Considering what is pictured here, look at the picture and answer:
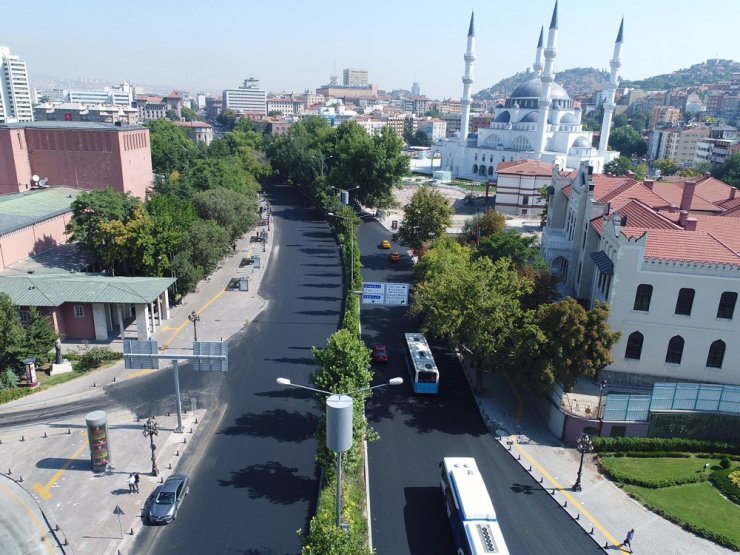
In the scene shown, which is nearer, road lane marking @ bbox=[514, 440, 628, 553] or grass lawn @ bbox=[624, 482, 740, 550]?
road lane marking @ bbox=[514, 440, 628, 553]

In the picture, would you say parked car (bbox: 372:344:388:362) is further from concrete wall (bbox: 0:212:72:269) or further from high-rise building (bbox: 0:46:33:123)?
high-rise building (bbox: 0:46:33:123)

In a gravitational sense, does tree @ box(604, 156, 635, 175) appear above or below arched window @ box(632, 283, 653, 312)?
above

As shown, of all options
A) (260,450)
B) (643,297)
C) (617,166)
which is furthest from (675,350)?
(617,166)

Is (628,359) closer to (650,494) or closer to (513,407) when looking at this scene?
(513,407)

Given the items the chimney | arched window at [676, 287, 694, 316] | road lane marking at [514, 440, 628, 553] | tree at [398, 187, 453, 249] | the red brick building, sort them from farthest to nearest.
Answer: the red brick building → tree at [398, 187, 453, 249] → the chimney → arched window at [676, 287, 694, 316] → road lane marking at [514, 440, 628, 553]

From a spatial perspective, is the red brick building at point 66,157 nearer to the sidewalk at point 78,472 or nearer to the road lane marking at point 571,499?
the sidewalk at point 78,472

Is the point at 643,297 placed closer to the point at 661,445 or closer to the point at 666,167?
the point at 661,445

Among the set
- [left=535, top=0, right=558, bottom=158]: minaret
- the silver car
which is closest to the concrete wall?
the silver car
